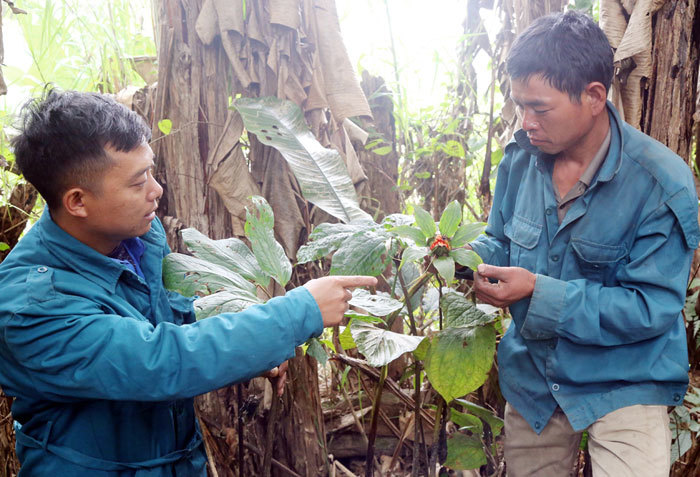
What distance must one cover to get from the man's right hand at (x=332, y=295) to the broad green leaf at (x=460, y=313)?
37 centimetres

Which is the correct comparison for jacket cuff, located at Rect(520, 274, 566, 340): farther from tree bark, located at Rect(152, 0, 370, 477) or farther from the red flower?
tree bark, located at Rect(152, 0, 370, 477)

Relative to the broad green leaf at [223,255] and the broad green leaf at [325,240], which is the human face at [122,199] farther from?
the broad green leaf at [325,240]

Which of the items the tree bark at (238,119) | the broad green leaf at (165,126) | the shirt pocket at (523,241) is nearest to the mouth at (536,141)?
the shirt pocket at (523,241)

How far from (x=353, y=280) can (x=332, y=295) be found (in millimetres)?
75

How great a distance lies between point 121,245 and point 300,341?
0.64 m

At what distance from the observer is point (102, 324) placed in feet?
3.93

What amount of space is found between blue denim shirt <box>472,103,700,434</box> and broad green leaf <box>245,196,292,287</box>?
672mm

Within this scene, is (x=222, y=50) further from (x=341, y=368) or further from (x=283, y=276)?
(x=341, y=368)

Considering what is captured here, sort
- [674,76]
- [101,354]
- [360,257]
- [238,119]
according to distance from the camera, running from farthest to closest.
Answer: [238,119] → [674,76] → [360,257] → [101,354]

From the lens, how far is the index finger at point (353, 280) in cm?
139

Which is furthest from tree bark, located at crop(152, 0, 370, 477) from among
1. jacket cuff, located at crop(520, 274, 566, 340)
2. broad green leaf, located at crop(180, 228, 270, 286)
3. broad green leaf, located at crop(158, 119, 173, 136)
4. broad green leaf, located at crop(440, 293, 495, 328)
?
jacket cuff, located at crop(520, 274, 566, 340)

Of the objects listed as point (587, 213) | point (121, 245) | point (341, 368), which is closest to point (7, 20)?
point (121, 245)

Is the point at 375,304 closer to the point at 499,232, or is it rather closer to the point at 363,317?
the point at 363,317

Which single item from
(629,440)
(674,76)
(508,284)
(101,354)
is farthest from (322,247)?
(674,76)
